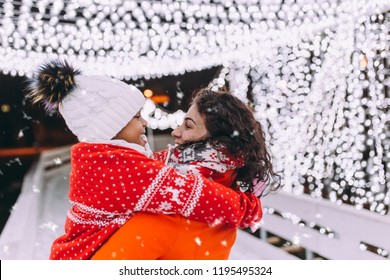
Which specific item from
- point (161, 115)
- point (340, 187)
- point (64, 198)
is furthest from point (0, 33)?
point (64, 198)

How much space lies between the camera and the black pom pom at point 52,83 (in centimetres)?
119

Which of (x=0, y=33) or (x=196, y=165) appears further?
(x=0, y=33)

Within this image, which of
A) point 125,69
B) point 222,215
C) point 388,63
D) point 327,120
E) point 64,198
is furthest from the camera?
point 64,198

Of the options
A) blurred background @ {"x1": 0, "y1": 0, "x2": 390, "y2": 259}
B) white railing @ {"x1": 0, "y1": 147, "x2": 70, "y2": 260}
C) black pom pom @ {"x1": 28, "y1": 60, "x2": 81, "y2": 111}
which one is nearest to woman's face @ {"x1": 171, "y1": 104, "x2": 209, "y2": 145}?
black pom pom @ {"x1": 28, "y1": 60, "x2": 81, "y2": 111}

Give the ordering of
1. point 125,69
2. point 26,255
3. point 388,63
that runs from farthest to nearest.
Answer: point 125,69, point 26,255, point 388,63

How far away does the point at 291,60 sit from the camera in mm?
3715

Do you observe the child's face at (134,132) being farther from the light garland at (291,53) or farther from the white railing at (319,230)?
the white railing at (319,230)

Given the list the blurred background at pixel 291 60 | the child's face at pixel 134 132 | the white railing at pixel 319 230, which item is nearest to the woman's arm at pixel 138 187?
the child's face at pixel 134 132

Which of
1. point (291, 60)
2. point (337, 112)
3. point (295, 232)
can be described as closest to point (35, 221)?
point (295, 232)

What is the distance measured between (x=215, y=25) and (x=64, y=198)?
Result: 14.7 ft

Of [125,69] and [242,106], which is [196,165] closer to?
[242,106]

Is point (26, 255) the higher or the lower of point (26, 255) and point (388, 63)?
the lower
